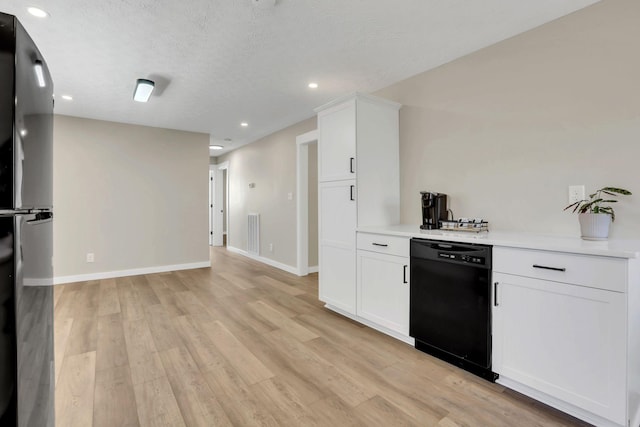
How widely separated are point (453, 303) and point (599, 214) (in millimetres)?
969

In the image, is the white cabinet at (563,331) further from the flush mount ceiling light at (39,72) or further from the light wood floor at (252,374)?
the flush mount ceiling light at (39,72)

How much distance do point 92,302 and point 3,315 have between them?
11.5ft

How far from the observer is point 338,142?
289 cm

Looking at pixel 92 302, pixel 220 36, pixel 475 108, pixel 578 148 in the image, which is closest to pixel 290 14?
pixel 220 36

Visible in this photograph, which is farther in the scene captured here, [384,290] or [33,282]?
[384,290]

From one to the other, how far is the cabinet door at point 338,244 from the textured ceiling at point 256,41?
1.14 m

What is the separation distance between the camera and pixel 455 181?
8.67ft

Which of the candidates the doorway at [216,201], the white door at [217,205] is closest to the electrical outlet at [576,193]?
the doorway at [216,201]

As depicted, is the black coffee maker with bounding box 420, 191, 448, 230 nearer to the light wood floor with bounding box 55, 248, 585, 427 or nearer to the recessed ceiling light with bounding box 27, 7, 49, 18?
the light wood floor with bounding box 55, 248, 585, 427

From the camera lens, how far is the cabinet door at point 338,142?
2756 mm

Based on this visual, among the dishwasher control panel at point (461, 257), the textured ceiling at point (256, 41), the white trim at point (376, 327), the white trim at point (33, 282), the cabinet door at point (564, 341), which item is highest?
the textured ceiling at point (256, 41)

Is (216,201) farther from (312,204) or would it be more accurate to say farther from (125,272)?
(312,204)

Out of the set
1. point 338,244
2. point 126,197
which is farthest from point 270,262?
point 338,244

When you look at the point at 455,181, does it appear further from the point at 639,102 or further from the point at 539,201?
the point at 639,102
